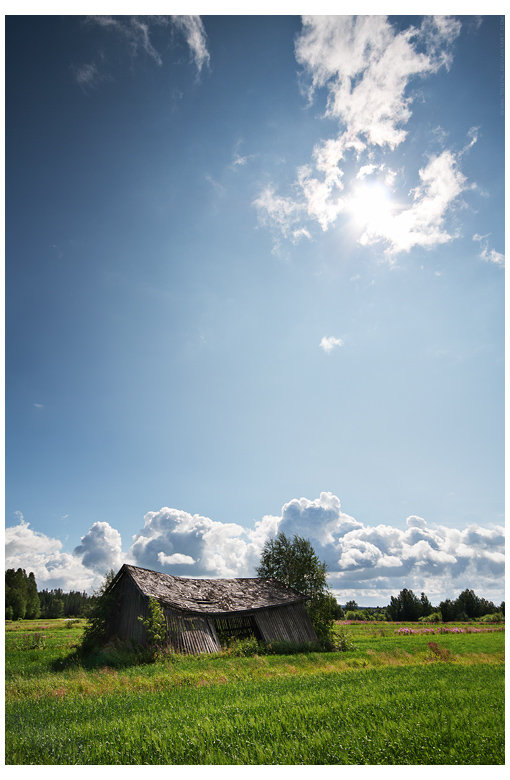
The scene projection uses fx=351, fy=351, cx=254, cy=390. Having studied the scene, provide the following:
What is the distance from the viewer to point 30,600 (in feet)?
297

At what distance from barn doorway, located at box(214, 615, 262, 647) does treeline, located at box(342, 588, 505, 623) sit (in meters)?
28.5

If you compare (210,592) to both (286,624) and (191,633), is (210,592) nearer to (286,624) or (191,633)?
(191,633)

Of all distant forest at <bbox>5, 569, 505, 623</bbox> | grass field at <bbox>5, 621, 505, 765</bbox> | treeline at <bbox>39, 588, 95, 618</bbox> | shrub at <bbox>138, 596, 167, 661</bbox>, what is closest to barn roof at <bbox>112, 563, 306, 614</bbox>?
shrub at <bbox>138, 596, 167, 661</bbox>

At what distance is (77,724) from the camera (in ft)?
25.1

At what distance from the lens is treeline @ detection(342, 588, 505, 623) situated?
5841 cm

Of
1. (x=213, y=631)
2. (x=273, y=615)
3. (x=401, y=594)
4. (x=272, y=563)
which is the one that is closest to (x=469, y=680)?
(x=213, y=631)

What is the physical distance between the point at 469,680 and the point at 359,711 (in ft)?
23.9

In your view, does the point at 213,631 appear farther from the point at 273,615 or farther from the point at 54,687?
the point at 54,687

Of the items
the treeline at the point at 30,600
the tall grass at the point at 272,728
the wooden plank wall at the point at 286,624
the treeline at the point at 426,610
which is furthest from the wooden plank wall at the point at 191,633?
the treeline at the point at 30,600

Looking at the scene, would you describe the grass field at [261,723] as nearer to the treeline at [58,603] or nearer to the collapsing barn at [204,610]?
the collapsing barn at [204,610]

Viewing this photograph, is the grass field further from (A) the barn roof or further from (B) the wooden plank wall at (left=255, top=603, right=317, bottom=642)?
(B) the wooden plank wall at (left=255, top=603, right=317, bottom=642)

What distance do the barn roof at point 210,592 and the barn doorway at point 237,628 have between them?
132 cm

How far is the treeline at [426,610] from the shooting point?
58.4 m

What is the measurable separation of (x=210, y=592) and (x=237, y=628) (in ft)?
11.6
